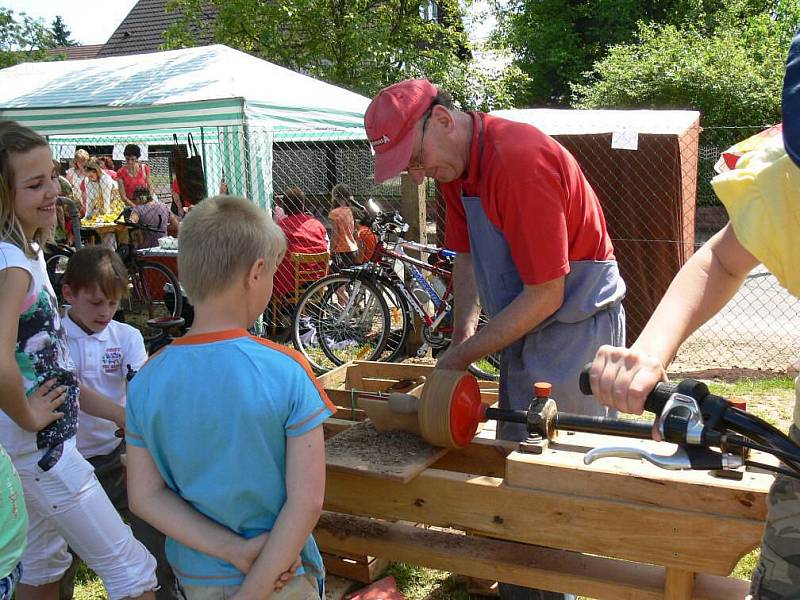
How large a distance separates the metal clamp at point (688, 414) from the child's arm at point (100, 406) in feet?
6.71

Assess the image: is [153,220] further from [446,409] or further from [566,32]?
[566,32]

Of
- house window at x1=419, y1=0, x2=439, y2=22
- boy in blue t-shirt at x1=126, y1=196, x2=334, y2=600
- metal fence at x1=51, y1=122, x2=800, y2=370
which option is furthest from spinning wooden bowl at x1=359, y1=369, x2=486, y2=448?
house window at x1=419, y1=0, x2=439, y2=22

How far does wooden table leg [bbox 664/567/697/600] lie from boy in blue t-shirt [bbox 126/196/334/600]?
0.95m

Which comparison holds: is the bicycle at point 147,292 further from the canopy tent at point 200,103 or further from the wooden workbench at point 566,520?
the wooden workbench at point 566,520

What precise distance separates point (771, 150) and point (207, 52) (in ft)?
25.1

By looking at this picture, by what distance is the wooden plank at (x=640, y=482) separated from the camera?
1.71 meters

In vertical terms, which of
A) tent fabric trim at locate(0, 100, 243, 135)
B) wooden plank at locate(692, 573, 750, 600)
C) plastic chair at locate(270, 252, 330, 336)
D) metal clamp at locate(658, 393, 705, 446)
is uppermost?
tent fabric trim at locate(0, 100, 243, 135)

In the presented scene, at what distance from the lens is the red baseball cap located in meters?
2.36

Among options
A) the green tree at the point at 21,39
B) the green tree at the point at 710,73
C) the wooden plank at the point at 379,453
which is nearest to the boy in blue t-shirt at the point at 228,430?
the wooden plank at the point at 379,453

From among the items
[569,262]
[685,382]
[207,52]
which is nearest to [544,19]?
[207,52]

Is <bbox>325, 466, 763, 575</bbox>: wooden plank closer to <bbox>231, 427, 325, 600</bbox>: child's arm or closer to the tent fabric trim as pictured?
<bbox>231, 427, 325, 600</bbox>: child's arm

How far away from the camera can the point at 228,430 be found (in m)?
1.58

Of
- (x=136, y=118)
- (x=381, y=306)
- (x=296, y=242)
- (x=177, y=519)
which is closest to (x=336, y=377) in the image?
(x=177, y=519)

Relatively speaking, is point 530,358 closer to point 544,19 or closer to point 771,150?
point 771,150
